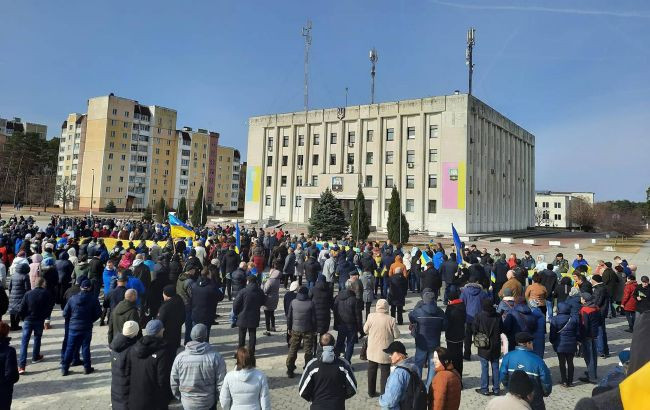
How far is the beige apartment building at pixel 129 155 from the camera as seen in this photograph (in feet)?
268

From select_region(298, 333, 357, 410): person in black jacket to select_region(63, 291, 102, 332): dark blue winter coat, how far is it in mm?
5067

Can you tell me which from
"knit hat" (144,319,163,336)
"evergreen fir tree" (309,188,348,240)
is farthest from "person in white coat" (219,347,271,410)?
"evergreen fir tree" (309,188,348,240)

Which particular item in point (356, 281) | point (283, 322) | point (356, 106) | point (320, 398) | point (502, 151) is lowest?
point (283, 322)

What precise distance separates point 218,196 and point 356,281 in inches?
3796

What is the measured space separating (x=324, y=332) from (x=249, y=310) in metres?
1.77

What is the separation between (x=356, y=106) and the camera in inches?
2138

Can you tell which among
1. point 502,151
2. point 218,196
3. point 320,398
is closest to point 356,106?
point 502,151

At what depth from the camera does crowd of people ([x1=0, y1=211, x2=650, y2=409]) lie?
4953 millimetres

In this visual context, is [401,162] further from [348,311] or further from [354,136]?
[348,311]

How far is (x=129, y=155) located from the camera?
278ft

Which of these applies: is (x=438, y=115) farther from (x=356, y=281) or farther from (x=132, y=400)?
(x=132, y=400)

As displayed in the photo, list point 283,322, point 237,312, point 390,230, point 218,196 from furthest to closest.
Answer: point 218,196 → point 390,230 → point 283,322 → point 237,312

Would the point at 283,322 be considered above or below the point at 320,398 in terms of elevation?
below

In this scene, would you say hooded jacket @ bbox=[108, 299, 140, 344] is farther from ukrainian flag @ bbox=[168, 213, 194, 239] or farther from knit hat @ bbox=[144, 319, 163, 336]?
ukrainian flag @ bbox=[168, 213, 194, 239]
